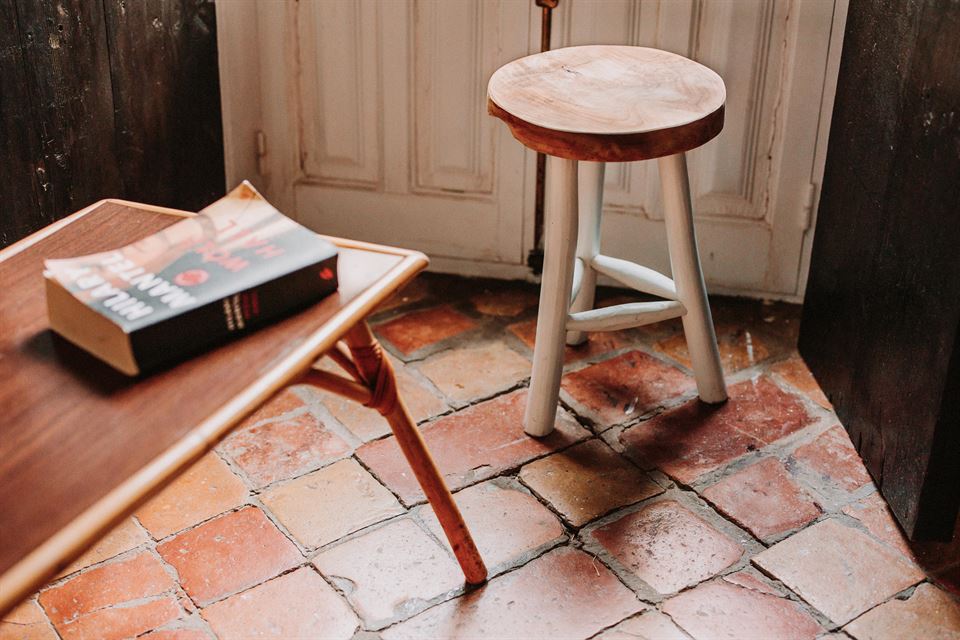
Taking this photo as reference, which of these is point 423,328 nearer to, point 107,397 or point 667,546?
point 667,546

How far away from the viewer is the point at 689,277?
6.08 feet

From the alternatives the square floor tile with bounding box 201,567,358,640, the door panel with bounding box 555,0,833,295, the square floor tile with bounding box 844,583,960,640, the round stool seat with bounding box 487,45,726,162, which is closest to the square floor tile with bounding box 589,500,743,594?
the square floor tile with bounding box 844,583,960,640

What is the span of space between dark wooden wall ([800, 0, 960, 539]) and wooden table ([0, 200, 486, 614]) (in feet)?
2.79

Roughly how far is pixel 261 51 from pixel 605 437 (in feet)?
4.22

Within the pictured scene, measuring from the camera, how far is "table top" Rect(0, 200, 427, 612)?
2.74 feet

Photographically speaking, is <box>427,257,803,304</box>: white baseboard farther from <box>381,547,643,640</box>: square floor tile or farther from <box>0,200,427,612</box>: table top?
<box>0,200,427,612</box>: table top

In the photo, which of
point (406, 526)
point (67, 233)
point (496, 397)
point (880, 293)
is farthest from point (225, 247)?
point (880, 293)

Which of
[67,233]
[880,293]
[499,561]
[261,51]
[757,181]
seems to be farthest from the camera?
[261,51]

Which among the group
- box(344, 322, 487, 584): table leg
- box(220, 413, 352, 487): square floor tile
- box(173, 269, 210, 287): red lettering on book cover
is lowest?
box(220, 413, 352, 487): square floor tile

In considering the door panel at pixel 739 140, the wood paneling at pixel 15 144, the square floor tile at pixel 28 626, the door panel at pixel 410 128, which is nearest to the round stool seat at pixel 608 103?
the door panel at pixel 739 140

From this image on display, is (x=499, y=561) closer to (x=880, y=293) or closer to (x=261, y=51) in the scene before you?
(x=880, y=293)

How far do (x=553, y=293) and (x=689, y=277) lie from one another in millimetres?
269

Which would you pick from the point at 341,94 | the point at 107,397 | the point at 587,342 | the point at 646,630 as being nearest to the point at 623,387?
the point at 587,342

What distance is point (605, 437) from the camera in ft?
6.26
